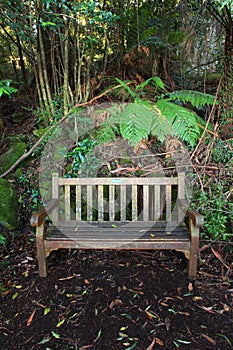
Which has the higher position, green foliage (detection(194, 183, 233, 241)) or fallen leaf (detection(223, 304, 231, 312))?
green foliage (detection(194, 183, 233, 241))

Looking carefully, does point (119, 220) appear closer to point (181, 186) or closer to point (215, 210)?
point (181, 186)

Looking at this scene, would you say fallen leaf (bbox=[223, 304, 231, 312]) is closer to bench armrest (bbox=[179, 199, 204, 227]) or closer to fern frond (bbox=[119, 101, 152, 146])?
bench armrest (bbox=[179, 199, 204, 227])

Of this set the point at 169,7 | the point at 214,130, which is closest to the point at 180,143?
the point at 214,130

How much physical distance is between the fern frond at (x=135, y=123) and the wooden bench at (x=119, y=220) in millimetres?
477

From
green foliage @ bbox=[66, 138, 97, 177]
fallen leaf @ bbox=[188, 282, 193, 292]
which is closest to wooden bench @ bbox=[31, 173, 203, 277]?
fallen leaf @ bbox=[188, 282, 193, 292]

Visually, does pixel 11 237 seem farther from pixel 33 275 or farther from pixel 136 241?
pixel 136 241

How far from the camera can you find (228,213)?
121 inches

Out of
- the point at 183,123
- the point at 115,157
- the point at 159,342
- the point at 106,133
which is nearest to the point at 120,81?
the point at 106,133

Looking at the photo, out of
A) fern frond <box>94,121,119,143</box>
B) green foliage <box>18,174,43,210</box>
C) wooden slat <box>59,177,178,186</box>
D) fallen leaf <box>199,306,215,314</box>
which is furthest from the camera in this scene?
green foliage <box>18,174,43,210</box>

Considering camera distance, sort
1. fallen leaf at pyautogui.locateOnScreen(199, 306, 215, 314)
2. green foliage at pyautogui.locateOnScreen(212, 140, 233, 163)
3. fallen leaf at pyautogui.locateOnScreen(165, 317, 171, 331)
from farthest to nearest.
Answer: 1. green foliage at pyautogui.locateOnScreen(212, 140, 233, 163)
2. fallen leaf at pyautogui.locateOnScreen(199, 306, 215, 314)
3. fallen leaf at pyautogui.locateOnScreen(165, 317, 171, 331)

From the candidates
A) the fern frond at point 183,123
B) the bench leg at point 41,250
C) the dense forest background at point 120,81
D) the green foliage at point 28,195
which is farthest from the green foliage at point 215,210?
the green foliage at point 28,195

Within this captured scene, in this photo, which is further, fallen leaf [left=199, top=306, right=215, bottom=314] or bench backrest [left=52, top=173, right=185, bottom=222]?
bench backrest [left=52, top=173, right=185, bottom=222]

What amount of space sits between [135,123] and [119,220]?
3.72 feet

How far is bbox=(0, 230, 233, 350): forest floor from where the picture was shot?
2006 mm
